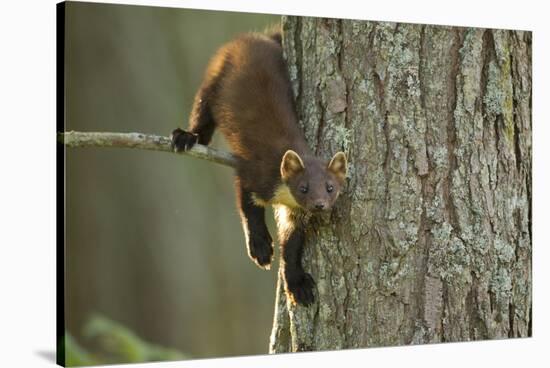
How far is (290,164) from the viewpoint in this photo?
6.52 metres

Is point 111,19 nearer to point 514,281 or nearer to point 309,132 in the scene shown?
point 309,132

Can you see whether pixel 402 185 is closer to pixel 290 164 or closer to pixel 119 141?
pixel 290 164

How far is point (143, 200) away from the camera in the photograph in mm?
11250

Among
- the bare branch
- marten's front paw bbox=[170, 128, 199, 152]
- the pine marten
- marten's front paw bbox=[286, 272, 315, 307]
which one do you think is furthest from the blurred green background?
marten's front paw bbox=[286, 272, 315, 307]

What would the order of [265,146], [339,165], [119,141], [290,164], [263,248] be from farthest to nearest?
[263,248] < [265,146] < [290,164] < [339,165] < [119,141]

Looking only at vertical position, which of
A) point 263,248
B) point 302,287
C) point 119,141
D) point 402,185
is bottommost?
point 302,287

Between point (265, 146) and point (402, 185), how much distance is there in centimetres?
109

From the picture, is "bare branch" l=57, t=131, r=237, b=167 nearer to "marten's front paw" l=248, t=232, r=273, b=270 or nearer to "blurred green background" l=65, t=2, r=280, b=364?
"marten's front paw" l=248, t=232, r=273, b=270

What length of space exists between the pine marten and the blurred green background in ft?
6.04

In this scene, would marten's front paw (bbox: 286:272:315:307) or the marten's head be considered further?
marten's front paw (bbox: 286:272:315:307)

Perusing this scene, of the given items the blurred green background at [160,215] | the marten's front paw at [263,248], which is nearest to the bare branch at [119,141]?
the marten's front paw at [263,248]

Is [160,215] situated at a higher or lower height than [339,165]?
lower

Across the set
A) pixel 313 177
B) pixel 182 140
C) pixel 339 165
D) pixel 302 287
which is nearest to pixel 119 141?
pixel 182 140

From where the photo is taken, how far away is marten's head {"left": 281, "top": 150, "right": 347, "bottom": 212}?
6383 millimetres
